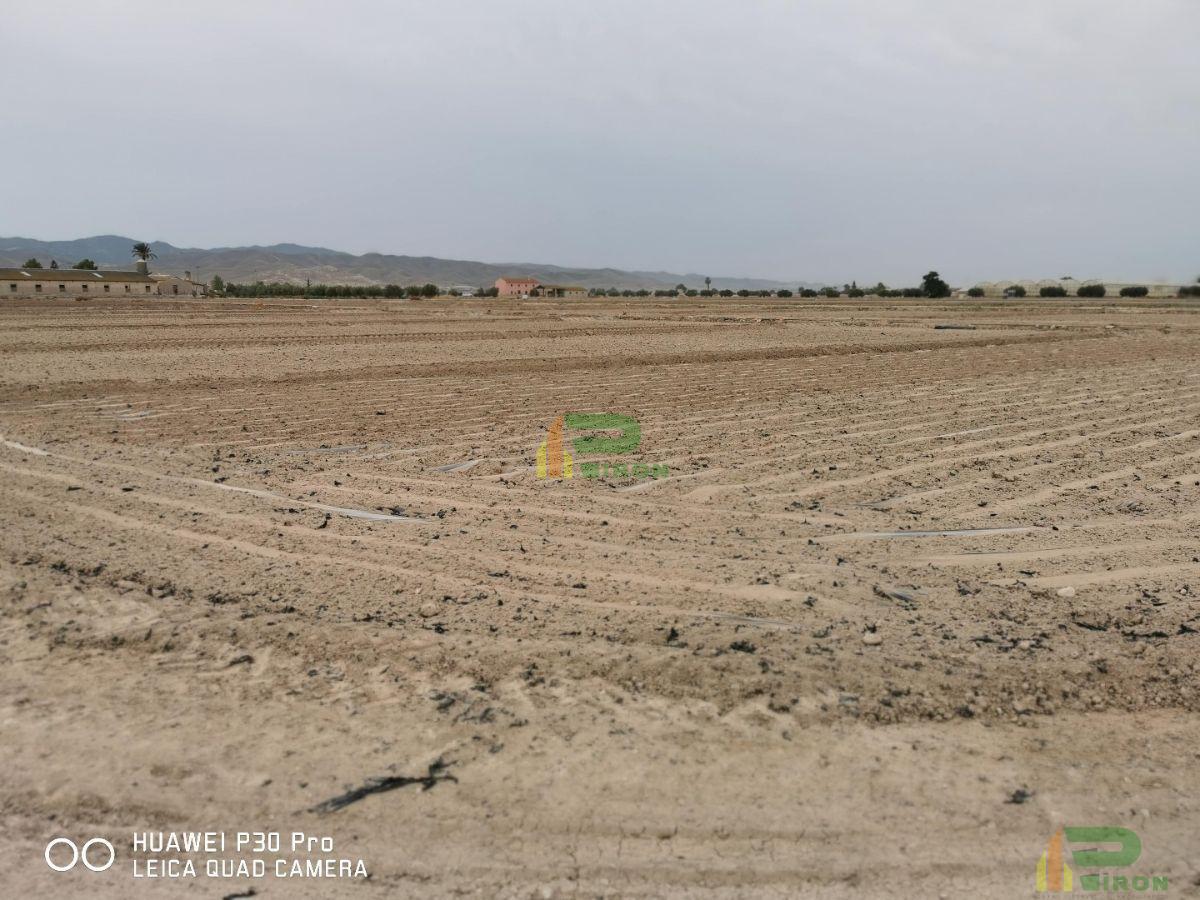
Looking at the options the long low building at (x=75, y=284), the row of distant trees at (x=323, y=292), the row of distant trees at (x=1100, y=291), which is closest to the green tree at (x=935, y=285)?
the row of distant trees at (x=1100, y=291)

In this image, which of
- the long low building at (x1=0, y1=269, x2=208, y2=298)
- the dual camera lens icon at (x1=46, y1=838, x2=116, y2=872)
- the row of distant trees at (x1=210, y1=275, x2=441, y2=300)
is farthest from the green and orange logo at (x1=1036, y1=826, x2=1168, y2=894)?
the long low building at (x1=0, y1=269, x2=208, y2=298)

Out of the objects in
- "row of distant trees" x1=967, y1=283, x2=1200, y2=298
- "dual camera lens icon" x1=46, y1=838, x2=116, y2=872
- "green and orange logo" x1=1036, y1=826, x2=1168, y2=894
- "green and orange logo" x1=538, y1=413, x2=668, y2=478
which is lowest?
"dual camera lens icon" x1=46, y1=838, x2=116, y2=872

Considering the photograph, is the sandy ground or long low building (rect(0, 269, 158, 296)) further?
long low building (rect(0, 269, 158, 296))

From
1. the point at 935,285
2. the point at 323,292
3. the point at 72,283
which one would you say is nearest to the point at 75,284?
the point at 72,283

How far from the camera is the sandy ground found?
117 inches

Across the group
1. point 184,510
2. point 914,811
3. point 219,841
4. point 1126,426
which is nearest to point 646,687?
point 914,811

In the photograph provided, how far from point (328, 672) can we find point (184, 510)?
3.34 meters

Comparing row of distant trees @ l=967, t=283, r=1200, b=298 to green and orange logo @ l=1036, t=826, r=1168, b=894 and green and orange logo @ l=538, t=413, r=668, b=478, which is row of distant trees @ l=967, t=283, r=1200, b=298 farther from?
green and orange logo @ l=1036, t=826, r=1168, b=894

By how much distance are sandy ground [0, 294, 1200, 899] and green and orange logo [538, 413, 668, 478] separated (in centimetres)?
31

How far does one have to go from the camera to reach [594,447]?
9.43m

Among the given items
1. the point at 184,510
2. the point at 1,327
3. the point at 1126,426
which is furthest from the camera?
the point at 1,327

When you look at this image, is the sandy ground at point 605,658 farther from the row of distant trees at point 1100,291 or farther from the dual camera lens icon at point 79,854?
the row of distant trees at point 1100,291

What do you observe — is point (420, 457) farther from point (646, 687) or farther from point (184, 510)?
point (646, 687)

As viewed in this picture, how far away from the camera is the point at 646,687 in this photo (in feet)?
12.9
